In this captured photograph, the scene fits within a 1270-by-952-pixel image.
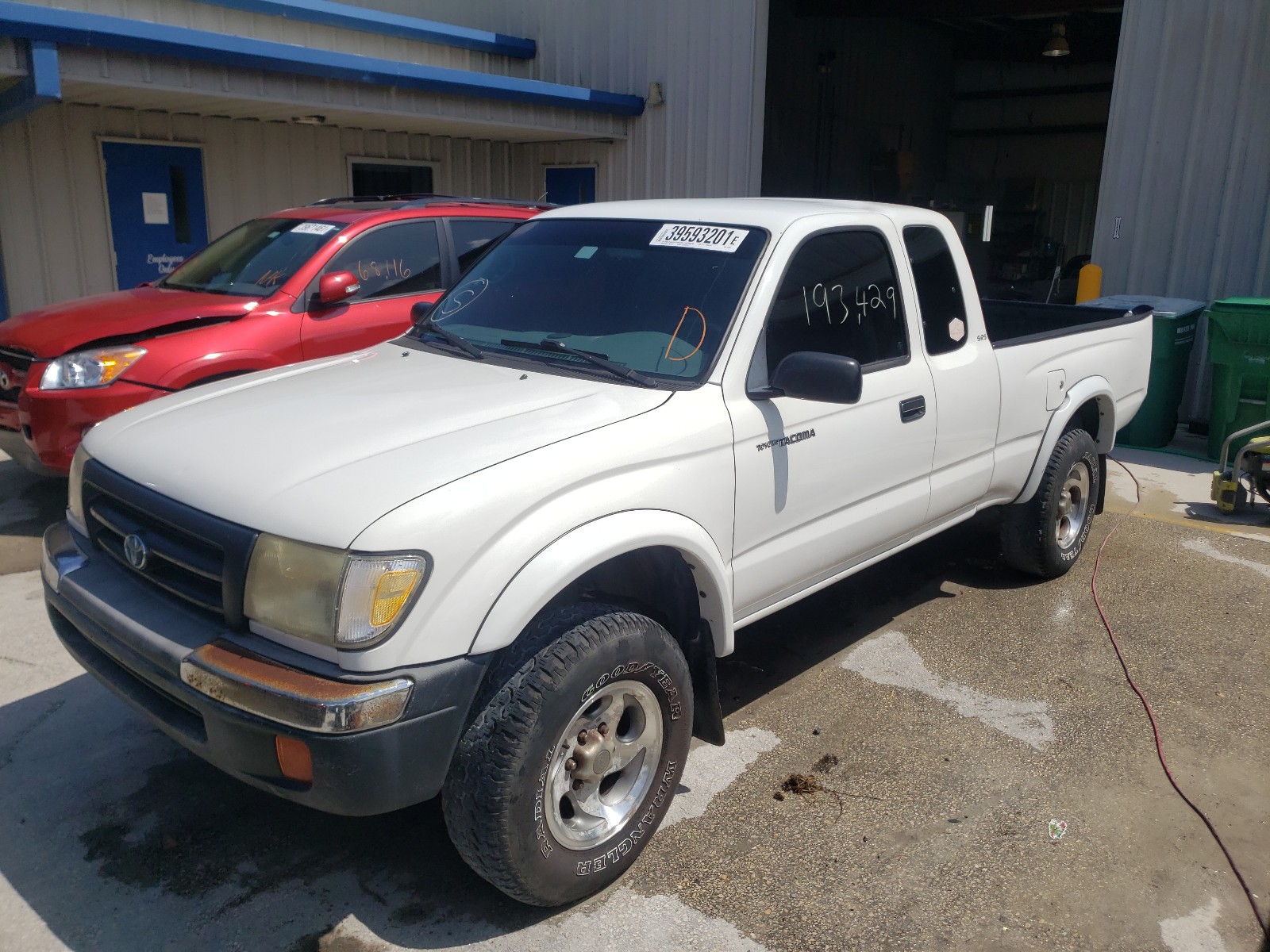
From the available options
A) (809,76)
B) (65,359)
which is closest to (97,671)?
(65,359)

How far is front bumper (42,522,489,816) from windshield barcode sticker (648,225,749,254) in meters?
1.82

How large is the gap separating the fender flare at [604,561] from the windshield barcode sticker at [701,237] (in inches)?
43.8

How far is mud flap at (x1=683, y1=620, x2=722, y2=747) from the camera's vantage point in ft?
10.6

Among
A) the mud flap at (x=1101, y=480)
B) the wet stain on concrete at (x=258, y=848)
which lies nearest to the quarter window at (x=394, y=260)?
the wet stain on concrete at (x=258, y=848)

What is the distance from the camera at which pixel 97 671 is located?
2873 millimetres

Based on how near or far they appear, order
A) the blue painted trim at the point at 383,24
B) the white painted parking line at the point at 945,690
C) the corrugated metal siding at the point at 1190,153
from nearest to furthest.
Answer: the white painted parking line at the point at 945,690, the corrugated metal siding at the point at 1190,153, the blue painted trim at the point at 383,24

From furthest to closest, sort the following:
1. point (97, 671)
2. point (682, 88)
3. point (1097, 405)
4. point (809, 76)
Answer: point (809, 76), point (682, 88), point (1097, 405), point (97, 671)

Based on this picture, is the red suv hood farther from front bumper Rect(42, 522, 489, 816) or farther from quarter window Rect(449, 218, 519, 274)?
front bumper Rect(42, 522, 489, 816)

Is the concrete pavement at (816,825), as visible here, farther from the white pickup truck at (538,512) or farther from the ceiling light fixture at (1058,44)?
the ceiling light fixture at (1058,44)

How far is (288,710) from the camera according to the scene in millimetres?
2322

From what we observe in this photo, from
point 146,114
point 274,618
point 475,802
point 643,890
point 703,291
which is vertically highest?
point 146,114

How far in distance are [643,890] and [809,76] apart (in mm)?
16673

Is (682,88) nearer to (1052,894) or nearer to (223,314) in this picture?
(223,314)

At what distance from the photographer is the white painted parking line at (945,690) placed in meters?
3.90
